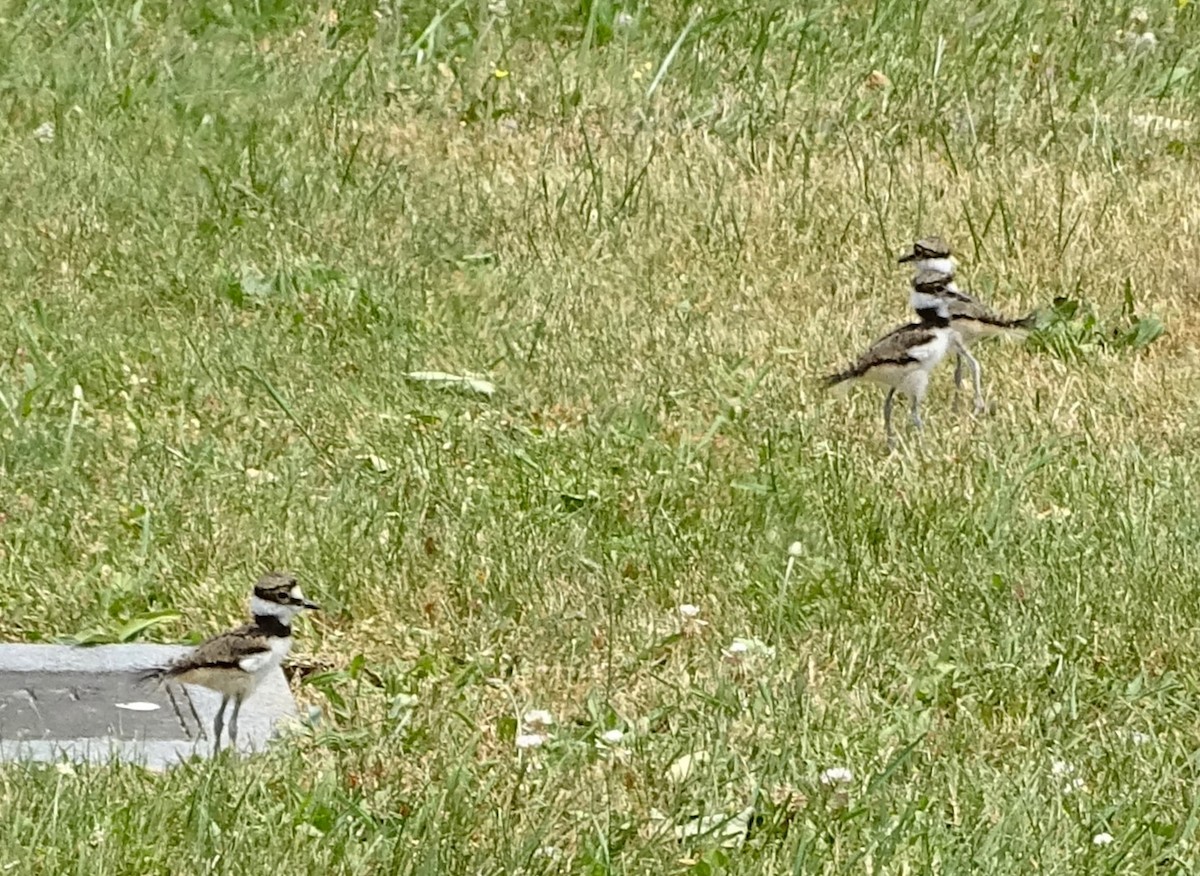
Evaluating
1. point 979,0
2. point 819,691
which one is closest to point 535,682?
point 819,691

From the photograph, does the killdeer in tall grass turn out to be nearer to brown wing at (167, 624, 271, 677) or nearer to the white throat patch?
the white throat patch

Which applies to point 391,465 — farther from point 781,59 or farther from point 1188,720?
point 781,59

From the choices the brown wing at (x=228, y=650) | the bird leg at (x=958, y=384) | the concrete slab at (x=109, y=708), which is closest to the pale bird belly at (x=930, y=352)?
the bird leg at (x=958, y=384)

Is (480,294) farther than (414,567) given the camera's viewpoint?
Yes

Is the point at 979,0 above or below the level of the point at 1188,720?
above

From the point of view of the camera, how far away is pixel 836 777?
527cm

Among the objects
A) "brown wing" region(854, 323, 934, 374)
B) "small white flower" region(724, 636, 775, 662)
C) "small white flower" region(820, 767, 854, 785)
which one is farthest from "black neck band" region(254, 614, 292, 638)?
"brown wing" region(854, 323, 934, 374)

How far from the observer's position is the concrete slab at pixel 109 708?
542cm

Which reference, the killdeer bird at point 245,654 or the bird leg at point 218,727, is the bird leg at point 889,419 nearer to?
the killdeer bird at point 245,654

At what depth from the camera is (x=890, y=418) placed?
23.9 ft

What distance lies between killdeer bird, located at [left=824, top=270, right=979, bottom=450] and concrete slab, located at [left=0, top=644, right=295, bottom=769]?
231cm

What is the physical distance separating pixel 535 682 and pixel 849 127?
4.94m

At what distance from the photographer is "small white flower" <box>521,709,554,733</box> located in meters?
5.66

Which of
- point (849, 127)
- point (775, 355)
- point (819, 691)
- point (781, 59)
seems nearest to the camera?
point (819, 691)
